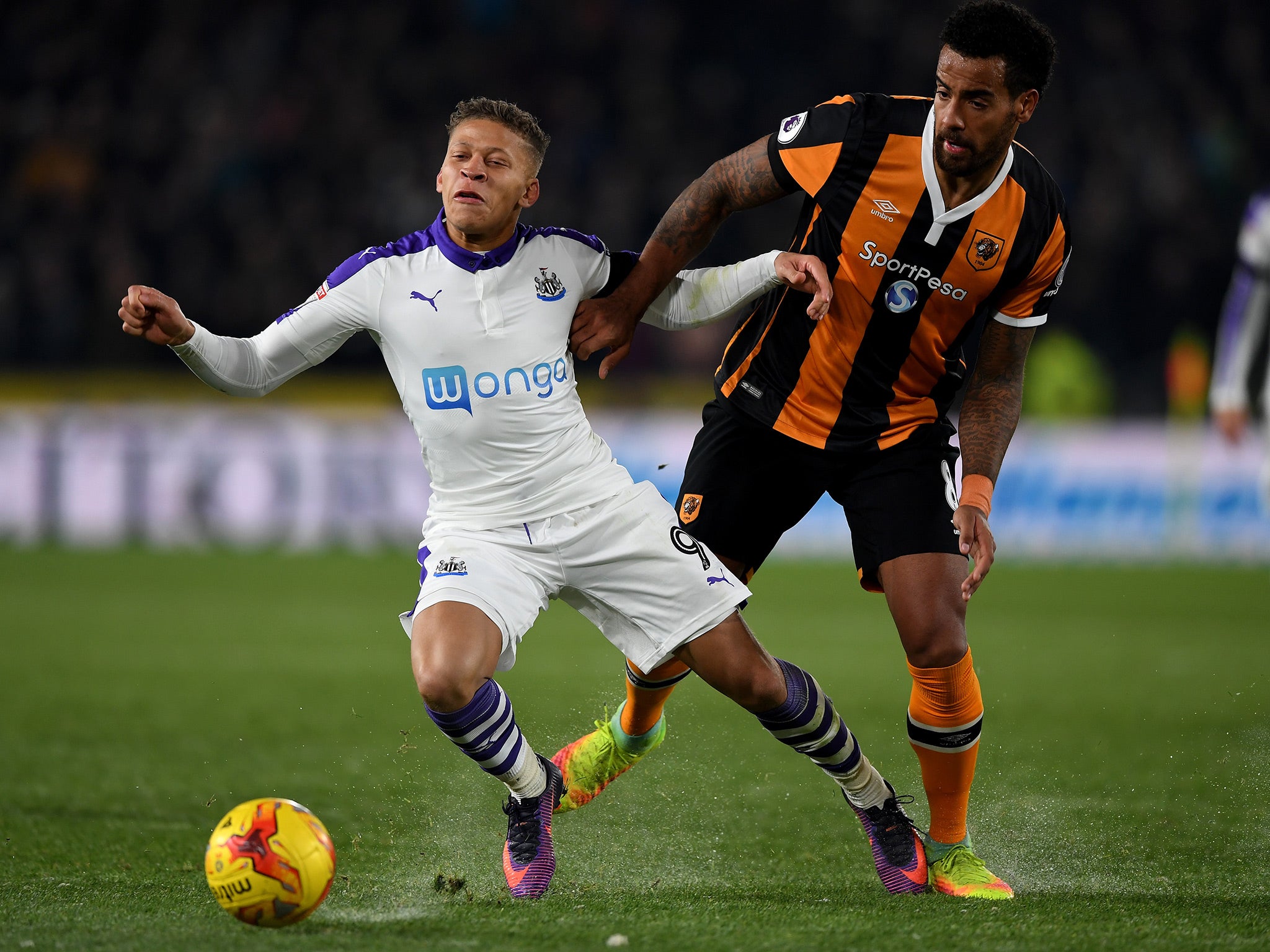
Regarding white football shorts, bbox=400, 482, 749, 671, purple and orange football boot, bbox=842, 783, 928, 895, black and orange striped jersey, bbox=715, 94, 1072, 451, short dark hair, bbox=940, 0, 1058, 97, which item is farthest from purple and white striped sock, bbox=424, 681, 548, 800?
short dark hair, bbox=940, 0, 1058, 97

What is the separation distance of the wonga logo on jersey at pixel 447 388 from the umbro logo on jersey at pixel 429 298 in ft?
0.55

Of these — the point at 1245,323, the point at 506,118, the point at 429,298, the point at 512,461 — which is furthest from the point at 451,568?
the point at 1245,323

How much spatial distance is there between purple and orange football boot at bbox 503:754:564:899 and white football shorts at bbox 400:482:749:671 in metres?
0.39

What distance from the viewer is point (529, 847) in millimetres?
3957

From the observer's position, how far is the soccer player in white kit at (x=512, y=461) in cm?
395

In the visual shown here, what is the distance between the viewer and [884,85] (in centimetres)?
1669

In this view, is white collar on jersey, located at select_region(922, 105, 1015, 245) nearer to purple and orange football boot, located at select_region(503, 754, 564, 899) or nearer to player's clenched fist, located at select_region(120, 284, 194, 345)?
purple and orange football boot, located at select_region(503, 754, 564, 899)

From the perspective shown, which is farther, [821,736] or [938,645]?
[821,736]

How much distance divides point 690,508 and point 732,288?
26.4 inches

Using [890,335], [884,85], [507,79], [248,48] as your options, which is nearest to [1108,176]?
[884,85]

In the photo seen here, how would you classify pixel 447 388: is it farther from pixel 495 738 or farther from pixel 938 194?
pixel 938 194

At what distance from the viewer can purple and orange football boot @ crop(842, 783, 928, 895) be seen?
4.04 m

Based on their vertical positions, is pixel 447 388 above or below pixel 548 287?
below

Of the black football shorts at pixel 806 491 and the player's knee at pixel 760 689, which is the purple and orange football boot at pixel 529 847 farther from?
the black football shorts at pixel 806 491
